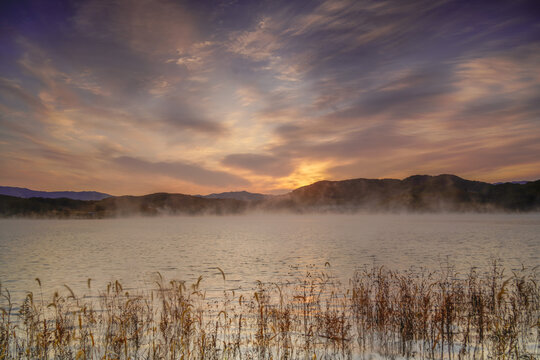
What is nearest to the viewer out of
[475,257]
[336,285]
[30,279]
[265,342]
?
[265,342]

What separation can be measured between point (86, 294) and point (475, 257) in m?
38.8

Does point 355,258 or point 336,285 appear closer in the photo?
point 336,285

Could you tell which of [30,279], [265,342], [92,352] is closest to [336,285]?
[265,342]

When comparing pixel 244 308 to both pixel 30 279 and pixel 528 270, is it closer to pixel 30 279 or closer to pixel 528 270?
pixel 30 279

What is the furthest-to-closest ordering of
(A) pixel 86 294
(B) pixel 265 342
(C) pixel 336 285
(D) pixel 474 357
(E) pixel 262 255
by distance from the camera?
(E) pixel 262 255 → (C) pixel 336 285 → (A) pixel 86 294 → (B) pixel 265 342 → (D) pixel 474 357

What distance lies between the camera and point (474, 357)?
876 centimetres

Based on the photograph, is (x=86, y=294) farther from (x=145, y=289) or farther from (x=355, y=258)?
(x=355, y=258)

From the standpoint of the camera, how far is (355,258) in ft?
122

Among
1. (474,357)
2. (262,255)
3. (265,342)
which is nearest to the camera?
(474,357)

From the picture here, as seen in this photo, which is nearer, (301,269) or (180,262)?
(301,269)

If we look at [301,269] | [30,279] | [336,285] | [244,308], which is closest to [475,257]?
[301,269]

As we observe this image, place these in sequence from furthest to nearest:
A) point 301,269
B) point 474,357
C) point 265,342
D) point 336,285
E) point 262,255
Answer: point 262,255 < point 301,269 < point 336,285 < point 265,342 < point 474,357

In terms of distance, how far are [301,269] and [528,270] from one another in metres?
19.8

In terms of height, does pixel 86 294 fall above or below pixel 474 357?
below
